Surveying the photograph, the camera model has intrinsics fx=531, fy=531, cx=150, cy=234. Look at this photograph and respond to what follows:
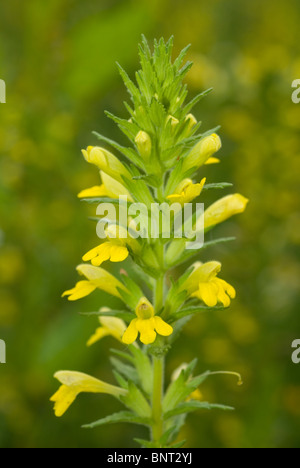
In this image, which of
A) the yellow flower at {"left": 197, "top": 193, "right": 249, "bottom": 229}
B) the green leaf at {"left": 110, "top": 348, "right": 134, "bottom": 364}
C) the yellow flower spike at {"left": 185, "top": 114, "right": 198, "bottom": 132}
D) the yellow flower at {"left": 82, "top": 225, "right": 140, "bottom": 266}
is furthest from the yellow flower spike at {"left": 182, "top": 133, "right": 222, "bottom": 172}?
the green leaf at {"left": 110, "top": 348, "right": 134, "bottom": 364}

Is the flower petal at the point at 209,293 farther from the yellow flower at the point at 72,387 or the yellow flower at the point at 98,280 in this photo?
the yellow flower at the point at 72,387

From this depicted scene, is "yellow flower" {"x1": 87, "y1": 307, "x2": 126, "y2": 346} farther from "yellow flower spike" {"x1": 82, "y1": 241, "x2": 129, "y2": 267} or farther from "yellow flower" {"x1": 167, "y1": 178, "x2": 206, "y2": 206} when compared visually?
"yellow flower" {"x1": 167, "y1": 178, "x2": 206, "y2": 206}

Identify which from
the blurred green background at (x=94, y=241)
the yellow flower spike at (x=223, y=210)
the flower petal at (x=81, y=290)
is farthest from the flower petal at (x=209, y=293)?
the blurred green background at (x=94, y=241)

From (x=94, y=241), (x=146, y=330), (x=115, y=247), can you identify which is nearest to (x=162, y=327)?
(x=146, y=330)

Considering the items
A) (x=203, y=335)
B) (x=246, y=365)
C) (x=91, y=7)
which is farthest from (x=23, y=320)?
(x=91, y=7)

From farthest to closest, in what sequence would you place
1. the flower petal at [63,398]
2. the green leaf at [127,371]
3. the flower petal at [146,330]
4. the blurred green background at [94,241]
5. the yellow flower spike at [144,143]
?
the blurred green background at [94,241], the green leaf at [127,371], the flower petal at [63,398], the yellow flower spike at [144,143], the flower petal at [146,330]

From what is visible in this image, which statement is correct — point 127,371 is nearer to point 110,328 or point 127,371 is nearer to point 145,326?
point 110,328

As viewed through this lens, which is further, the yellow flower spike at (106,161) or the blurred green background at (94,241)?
the blurred green background at (94,241)
